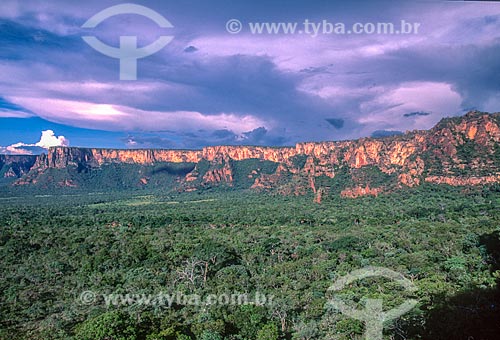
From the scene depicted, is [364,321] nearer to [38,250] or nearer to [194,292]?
[194,292]

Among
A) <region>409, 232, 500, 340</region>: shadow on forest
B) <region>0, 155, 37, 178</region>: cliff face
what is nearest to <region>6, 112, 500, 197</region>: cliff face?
<region>0, 155, 37, 178</region>: cliff face

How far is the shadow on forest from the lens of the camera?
44.3 feet

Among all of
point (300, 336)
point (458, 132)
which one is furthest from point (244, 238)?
point (458, 132)

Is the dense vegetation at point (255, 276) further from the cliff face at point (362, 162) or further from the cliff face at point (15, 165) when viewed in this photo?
the cliff face at point (15, 165)

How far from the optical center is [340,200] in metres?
90.2

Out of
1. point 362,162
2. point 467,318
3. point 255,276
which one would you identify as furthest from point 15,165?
point 467,318

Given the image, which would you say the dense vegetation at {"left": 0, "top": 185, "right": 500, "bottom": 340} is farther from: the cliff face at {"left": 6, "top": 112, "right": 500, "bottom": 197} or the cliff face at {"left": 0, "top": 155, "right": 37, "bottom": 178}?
the cliff face at {"left": 0, "top": 155, "right": 37, "bottom": 178}

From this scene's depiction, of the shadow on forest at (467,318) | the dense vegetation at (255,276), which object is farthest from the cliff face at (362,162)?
the shadow on forest at (467,318)

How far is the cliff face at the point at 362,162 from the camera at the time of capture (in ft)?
268

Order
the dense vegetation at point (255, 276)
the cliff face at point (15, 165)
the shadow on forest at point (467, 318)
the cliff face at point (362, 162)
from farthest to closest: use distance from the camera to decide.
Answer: the cliff face at point (15, 165) < the cliff face at point (362, 162) < the dense vegetation at point (255, 276) < the shadow on forest at point (467, 318)

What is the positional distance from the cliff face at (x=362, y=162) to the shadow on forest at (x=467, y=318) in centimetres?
6794

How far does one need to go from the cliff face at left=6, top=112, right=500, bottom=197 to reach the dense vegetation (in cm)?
2913

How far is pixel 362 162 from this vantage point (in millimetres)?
105062

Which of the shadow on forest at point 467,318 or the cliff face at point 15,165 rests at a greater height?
the cliff face at point 15,165
